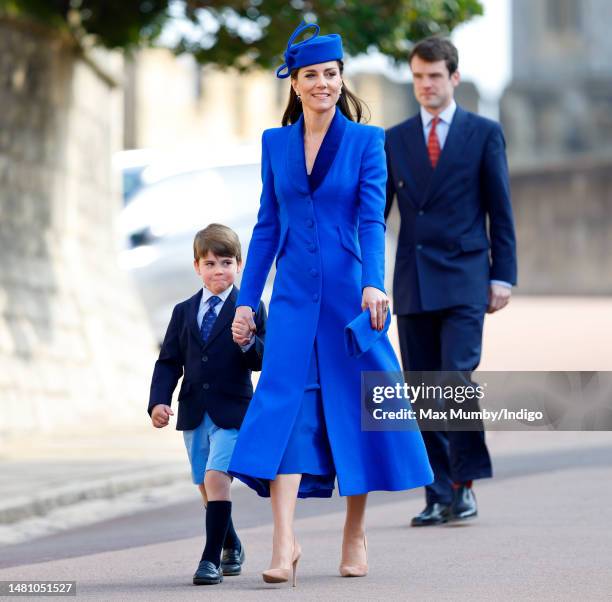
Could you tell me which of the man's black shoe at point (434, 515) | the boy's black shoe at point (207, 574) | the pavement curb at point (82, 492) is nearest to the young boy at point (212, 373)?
the boy's black shoe at point (207, 574)

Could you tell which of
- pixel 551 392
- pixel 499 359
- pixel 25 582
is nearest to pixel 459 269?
pixel 551 392

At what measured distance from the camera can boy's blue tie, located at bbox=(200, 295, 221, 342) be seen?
6570 mm

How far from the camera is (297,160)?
6301 mm

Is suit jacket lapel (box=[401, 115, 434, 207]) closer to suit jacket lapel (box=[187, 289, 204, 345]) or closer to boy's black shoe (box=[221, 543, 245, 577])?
suit jacket lapel (box=[187, 289, 204, 345])

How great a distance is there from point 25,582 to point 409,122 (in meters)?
2.96

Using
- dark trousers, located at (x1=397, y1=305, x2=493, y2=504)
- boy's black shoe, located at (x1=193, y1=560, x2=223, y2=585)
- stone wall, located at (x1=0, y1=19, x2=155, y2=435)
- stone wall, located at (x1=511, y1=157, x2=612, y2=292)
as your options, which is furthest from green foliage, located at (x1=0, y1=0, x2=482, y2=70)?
stone wall, located at (x1=511, y1=157, x2=612, y2=292)

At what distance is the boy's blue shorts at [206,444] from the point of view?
21.1 ft

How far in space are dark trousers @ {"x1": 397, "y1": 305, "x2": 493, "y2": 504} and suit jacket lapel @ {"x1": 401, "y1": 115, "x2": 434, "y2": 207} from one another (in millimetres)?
550

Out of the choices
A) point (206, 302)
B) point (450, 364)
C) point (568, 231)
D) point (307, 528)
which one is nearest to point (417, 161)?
point (450, 364)

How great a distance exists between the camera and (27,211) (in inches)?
578

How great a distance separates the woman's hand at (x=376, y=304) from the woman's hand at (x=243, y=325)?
17.0 inches

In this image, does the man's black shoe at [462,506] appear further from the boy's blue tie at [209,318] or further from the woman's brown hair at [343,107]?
the woman's brown hair at [343,107]

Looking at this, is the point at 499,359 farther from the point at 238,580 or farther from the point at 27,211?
the point at 238,580

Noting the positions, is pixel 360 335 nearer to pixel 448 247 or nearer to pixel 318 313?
pixel 318 313
